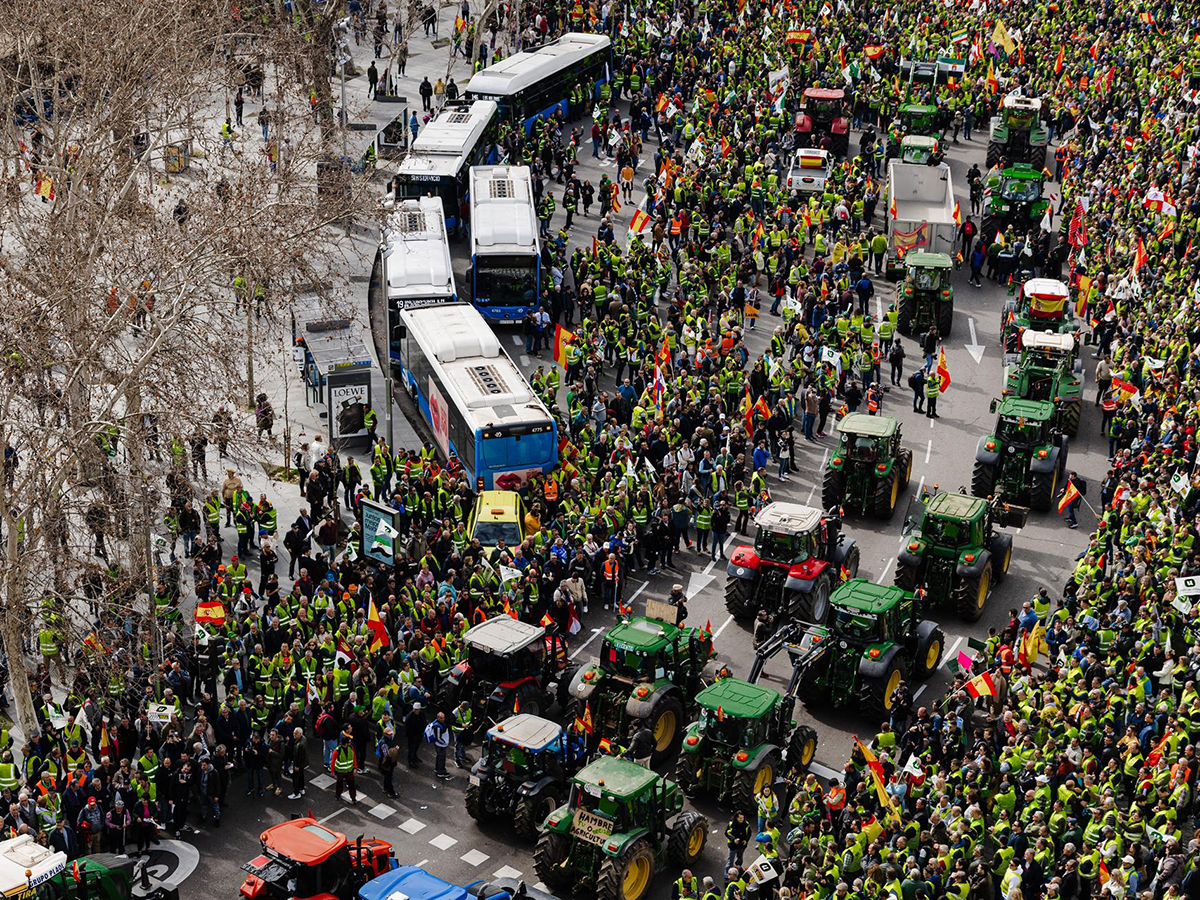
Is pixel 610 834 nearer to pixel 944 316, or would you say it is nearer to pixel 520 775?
pixel 520 775

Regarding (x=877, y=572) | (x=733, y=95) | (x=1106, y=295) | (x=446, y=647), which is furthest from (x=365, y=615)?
(x=733, y=95)

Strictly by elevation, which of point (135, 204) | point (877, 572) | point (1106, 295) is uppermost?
point (135, 204)

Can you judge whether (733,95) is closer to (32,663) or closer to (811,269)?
(811,269)

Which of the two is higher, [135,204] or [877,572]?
[135,204]

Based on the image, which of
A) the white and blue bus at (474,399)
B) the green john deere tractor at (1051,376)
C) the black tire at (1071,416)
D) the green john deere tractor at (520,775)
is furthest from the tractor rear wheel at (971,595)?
the green john deere tractor at (520,775)

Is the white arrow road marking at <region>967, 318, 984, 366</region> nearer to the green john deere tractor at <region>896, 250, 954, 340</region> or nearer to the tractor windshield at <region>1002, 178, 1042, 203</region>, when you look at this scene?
the green john deere tractor at <region>896, 250, 954, 340</region>

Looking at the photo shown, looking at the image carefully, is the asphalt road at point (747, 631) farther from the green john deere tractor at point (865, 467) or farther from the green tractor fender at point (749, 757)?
the green tractor fender at point (749, 757)

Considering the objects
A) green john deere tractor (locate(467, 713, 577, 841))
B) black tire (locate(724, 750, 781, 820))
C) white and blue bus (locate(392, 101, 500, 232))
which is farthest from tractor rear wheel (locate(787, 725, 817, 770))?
white and blue bus (locate(392, 101, 500, 232))
